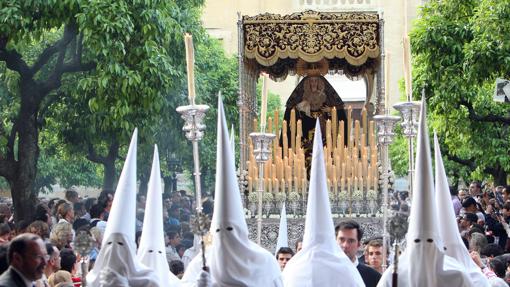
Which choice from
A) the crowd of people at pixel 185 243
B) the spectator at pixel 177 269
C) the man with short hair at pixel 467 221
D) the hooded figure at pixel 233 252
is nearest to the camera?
the hooded figure at pixel 233 252

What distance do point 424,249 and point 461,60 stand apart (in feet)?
48.7

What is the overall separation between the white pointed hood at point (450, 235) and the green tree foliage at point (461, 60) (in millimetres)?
11702

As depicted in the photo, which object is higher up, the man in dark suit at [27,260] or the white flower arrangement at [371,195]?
the white flower arrangement at [371,195]

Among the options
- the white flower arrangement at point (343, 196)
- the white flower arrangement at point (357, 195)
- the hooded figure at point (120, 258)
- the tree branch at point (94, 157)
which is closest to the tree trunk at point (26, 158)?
the white flower arrangement at point (343, 196)

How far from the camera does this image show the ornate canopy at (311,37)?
21.4 m

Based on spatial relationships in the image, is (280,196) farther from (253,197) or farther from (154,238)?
(154,238)

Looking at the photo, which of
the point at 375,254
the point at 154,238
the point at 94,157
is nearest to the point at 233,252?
the point at 154,238

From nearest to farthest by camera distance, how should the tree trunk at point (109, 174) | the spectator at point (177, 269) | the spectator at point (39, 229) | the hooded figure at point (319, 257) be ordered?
1. the hooded figure at point (319, 257)
2. the spectator at point (177, 269)
3. the spectator at point (39, 229)
4. the tree trunk at point (109, 174)

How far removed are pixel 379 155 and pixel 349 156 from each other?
1.38 m

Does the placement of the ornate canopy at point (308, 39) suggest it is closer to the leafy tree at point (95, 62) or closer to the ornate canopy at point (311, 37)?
the ornate canopy at point (311, 37)

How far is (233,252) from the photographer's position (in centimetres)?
985

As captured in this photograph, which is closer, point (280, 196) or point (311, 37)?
point (280, 196)

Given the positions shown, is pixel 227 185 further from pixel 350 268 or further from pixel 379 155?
pixel 379 155

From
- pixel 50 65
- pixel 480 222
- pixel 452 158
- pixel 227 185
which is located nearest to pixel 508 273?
pixel 227 185
